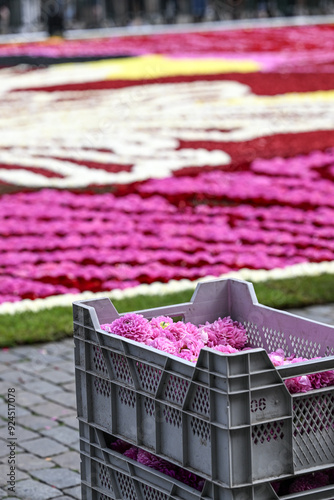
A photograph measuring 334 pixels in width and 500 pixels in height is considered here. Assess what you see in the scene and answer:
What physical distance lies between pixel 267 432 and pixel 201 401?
0.17 meters

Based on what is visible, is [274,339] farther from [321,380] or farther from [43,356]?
[43,356]

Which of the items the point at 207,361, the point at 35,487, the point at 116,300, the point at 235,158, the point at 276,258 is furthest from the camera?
the point at 235,158

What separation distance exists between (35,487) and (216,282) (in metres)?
1.14

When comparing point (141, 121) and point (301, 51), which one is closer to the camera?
point (141, 121)

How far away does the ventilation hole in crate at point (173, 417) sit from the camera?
2486 mm

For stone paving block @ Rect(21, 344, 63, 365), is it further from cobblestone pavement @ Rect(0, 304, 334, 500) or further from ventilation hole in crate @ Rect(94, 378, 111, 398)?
ventilation hole in crate @ Rect(94, 378, 111, 398)

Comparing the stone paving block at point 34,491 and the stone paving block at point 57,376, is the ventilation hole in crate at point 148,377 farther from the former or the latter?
the stone paving block at point 57,376

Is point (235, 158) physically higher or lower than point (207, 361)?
lower

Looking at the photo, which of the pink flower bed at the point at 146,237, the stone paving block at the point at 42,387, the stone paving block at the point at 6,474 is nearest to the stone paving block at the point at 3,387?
the stone paving block at the point at 42,387

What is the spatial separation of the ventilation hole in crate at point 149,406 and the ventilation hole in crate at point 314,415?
371 mm

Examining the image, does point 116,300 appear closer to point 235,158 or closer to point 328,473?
point 328,473

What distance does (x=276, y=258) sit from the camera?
7.34 m

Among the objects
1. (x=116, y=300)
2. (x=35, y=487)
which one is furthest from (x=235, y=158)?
(x=35, y=487)

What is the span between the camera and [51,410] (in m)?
4.57
